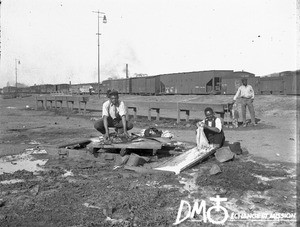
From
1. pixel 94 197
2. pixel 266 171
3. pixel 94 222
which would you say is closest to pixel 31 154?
pixel 94 197

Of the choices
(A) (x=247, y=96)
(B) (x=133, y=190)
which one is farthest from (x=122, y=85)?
(B) (x=133, y=190)

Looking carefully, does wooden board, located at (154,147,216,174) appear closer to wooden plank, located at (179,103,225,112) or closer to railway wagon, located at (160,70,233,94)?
wooden plank, located at (179,103,225,112)

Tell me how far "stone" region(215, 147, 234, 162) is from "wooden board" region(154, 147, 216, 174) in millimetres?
140

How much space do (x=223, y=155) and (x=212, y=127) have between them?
1.98 feet

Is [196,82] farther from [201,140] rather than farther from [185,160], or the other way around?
[185,160]

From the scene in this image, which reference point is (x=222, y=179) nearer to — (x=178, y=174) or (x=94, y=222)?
(x=178, y=174)

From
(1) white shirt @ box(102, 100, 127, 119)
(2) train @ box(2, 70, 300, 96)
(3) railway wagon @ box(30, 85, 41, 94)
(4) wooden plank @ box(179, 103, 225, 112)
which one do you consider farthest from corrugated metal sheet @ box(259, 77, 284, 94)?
(3) railway wagon @ box(30, 85, 41, 94)

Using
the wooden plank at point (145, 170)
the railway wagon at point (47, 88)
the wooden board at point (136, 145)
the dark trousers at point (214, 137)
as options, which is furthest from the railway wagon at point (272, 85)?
the railway wagon at point (47, 88)

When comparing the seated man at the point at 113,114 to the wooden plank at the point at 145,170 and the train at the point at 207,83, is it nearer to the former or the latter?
the wooden plank at the point at 145,170

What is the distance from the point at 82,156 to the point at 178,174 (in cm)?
213

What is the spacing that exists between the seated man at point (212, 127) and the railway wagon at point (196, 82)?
88.0ft

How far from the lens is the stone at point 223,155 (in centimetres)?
583

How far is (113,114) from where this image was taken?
720cm

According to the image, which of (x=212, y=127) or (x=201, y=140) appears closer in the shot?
(x=212, y=127)
